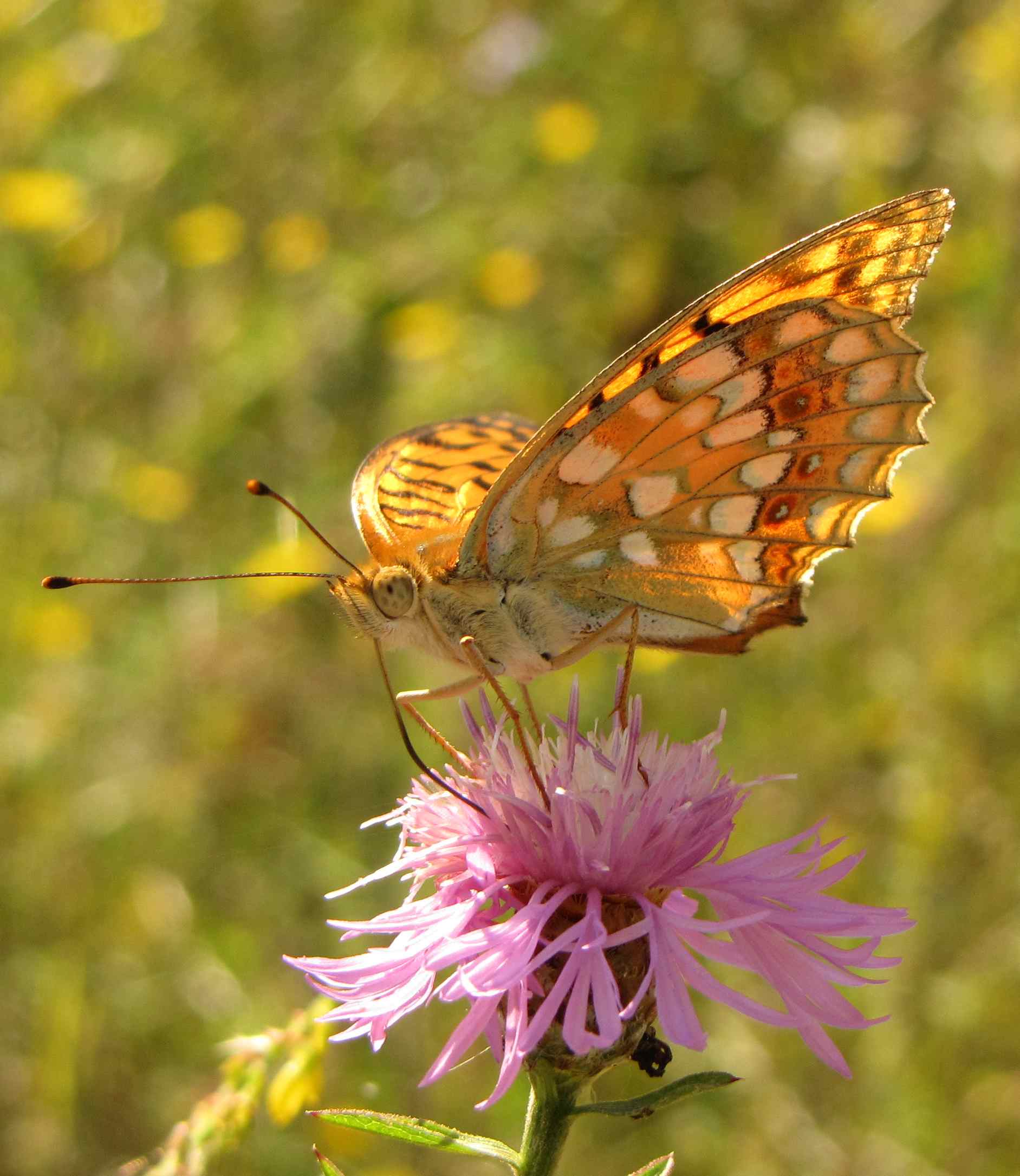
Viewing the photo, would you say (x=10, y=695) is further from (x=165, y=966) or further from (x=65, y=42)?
(x=65, y=42)

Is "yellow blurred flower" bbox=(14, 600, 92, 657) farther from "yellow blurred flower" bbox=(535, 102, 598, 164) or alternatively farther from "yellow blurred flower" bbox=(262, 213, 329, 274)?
"yellow blurred flower" bbox=(535, 102, 598, 164)

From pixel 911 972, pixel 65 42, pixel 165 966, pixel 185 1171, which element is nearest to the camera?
pixel 185 1171

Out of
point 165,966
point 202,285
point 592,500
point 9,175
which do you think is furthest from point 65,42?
point 592,500

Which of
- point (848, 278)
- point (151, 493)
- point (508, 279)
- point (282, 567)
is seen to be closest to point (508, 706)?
point (848, 278)

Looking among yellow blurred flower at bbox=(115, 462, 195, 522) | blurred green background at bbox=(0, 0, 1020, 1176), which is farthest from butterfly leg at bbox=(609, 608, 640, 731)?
yellow blurred flower at bbox=(115, 462, 195, 522)

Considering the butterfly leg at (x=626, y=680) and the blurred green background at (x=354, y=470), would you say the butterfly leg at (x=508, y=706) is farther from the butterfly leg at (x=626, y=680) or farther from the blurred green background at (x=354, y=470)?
the blurred green background at (x=354, y=470)

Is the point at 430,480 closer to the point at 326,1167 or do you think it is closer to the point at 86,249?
the point at 326,1167
